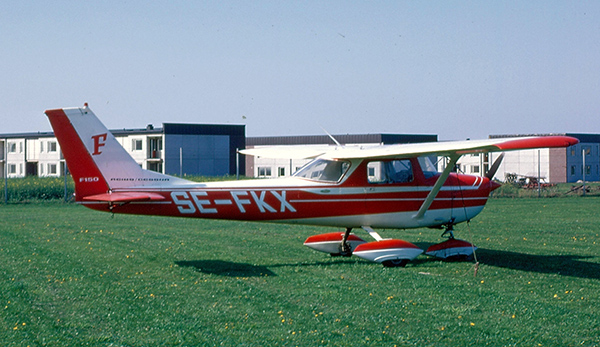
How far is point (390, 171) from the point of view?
40.2 feet

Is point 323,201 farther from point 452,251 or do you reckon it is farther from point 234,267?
point 452,251

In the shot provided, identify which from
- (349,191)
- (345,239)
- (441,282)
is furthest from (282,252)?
(441,282)

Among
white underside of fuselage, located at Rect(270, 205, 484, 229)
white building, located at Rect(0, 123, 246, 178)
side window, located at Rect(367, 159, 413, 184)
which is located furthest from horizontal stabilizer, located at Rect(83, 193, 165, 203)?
white building, located at Rect(0, 123, 246, 178)

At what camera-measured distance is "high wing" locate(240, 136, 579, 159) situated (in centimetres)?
948

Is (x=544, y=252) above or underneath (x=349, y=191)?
underneath

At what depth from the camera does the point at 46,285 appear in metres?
9.60

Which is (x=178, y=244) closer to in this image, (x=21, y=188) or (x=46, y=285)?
(x=46, y=285)

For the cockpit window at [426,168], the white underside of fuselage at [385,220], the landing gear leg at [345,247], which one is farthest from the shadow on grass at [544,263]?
the landing gear leg at [345,247]

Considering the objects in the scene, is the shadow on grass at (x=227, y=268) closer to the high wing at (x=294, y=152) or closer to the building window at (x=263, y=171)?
the high wing at (x=294, y=152)

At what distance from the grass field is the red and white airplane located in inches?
30.8

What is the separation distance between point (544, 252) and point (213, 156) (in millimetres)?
45871

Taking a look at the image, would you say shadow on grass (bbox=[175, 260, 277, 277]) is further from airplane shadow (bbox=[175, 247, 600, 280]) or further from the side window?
the side window

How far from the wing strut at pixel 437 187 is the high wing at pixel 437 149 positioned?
0.15 meters

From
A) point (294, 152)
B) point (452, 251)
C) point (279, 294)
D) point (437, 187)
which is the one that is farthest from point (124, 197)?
point (452, 251)
